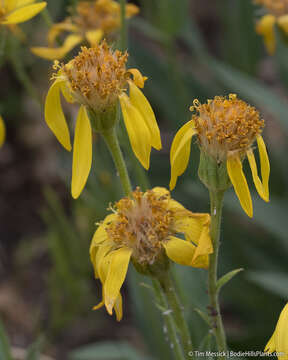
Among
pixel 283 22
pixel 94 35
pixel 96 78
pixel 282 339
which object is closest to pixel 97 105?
pixel 96 78

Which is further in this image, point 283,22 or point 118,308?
point 283,22

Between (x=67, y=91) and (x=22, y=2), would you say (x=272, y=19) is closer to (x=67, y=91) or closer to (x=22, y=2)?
(x=22, y=2)

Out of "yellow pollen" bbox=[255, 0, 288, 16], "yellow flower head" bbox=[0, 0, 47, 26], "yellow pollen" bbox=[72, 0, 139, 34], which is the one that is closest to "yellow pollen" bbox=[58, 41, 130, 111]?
"yellow flower head" bbox=[0, 0, 47, 26]

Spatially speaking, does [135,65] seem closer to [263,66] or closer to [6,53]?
[6,53]

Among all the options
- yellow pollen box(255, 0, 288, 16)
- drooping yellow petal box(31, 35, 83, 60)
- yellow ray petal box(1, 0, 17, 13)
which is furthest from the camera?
yellow pollen box(255, 0, 288, 16)

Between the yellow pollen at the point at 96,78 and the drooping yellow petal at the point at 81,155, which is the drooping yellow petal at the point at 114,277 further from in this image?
the yellow pollen at the point at 96,78

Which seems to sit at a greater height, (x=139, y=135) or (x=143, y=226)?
(x=139, y=135)

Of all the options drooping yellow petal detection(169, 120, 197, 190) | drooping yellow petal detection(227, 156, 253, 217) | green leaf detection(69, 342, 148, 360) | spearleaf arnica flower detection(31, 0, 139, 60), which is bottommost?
green leaf detection(69, 342, 148, 360)

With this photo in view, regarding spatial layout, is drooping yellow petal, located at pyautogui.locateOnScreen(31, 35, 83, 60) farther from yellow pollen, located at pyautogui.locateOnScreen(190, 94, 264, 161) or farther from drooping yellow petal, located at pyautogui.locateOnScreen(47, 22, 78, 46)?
yellow pollen, located at pyautogui.locateOnScreen(190, 94, 264, 161)
